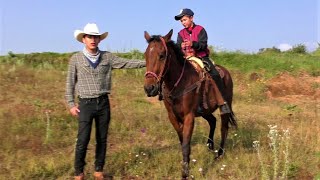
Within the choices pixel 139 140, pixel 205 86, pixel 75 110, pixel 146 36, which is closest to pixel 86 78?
pixel 75 110

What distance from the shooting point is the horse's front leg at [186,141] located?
212 inches

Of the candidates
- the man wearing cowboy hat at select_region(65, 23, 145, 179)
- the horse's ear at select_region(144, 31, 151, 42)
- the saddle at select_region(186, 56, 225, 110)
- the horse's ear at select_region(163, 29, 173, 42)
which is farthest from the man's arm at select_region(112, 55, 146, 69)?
the saddle at select_region(186, 56, 225, 110)

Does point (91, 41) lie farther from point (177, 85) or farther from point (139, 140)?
point (139, 140)

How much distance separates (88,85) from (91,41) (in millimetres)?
564

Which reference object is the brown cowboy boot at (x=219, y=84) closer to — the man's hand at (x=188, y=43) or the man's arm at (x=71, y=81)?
the man's hand at (x=188, y=43)

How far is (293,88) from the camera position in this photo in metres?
16.7

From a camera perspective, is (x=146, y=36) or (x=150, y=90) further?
(x=146, y=36)

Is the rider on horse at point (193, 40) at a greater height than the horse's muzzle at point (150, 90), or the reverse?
the rider on horse at point (193, 40)

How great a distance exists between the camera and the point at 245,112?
1057cm

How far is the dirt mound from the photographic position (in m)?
15.2

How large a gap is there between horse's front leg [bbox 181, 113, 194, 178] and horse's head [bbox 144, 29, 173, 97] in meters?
0.76

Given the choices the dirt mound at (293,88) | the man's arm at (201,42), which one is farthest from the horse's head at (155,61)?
the dirt mound at (293,88)

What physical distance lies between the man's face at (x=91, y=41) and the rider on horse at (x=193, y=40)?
1.73 m

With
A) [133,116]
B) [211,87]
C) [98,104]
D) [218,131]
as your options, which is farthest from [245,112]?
[98,104]
